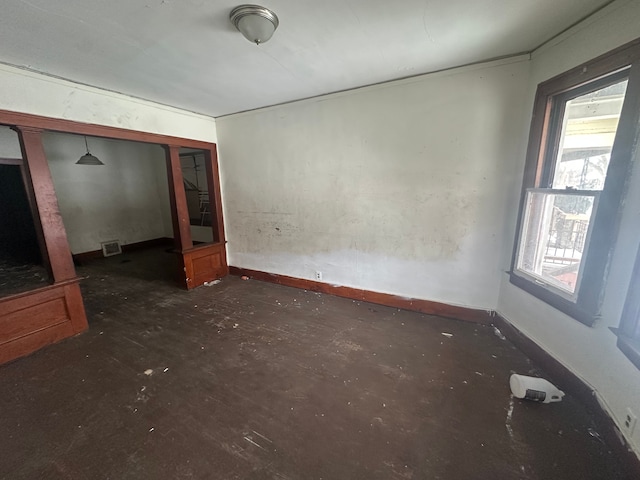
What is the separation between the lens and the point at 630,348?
4.50 feet

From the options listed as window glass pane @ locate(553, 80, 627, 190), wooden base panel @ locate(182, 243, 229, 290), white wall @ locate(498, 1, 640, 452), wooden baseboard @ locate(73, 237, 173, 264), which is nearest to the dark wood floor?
white wall @ locate(498, 1, 640, 452)

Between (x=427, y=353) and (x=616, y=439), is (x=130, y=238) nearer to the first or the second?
(x=427, y=353)

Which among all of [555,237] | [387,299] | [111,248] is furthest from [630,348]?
[111,248]

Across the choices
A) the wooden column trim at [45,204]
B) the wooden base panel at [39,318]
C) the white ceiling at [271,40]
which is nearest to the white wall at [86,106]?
the white ceiling at [271,40]

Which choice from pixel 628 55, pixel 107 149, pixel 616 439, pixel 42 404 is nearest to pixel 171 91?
pixel 42 404

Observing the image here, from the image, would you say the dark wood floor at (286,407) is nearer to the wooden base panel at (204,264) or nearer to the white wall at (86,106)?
the wooden base panel at (204,264)

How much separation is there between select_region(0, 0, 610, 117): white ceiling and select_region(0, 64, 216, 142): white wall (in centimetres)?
15

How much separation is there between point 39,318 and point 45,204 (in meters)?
1.13

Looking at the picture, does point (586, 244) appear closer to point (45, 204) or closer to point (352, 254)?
point (352, 254)

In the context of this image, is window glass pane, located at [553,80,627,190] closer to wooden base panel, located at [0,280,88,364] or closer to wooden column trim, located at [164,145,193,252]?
wooden column trim, located at [164,145,193,252]

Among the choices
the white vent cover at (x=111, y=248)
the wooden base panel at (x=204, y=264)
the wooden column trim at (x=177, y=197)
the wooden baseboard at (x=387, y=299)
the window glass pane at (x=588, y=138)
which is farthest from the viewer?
the white vent cover at (x=111, y=248)

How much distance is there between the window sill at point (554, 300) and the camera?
167 cm

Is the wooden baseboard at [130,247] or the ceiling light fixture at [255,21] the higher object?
the ceiling light fixture at [255,21]

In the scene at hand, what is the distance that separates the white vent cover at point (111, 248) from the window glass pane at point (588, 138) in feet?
25.8
